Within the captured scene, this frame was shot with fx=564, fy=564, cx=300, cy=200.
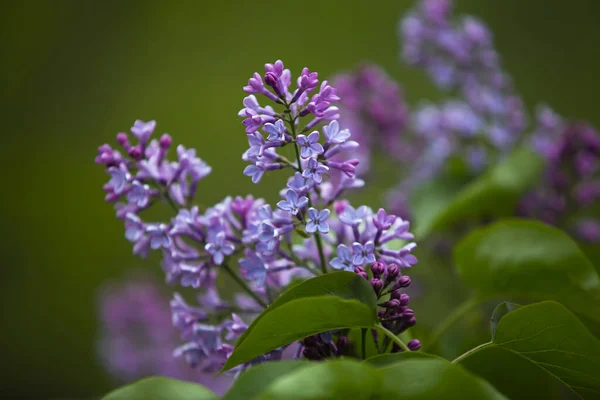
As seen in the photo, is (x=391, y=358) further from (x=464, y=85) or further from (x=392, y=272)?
(x=464, y=85)

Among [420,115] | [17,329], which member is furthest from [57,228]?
[420,115]

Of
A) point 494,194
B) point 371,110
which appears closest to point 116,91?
point 371,110

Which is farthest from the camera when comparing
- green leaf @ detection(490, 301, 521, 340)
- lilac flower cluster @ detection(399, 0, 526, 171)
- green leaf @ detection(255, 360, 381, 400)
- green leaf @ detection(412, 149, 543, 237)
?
lilac flower cluster @ detection(399, 0, 526, 171)

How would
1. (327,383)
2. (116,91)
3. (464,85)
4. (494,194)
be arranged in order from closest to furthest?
1. (327,383)
2. (494,194)
3. (464,85)
4. (116,91)

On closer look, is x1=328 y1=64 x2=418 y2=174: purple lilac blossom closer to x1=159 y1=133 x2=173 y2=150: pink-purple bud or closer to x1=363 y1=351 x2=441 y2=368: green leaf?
x1=159 y1=133 x2=173 y2=150: pink-purple bud

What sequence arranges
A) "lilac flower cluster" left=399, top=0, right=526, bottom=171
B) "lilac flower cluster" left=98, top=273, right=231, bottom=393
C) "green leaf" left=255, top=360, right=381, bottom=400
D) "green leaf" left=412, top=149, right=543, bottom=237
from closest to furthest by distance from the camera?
1. "green leaf" left=255, top=360, right=381, bottom=400
2. "green leaf" left=412, top=149, right=543, bottom=237
3. "lilac flower cluster" left=399, top=0, right=526, bottom=171
4. "lilac flower cluster" left=98, top=273, right=231, bottom=393

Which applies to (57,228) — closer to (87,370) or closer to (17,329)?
(17,329)

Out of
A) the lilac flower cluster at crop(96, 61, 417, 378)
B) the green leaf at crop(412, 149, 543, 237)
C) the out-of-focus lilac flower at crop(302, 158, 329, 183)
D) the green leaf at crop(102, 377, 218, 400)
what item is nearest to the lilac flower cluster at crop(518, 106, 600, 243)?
the green leaf at crop(412, 149, 543, 237)
